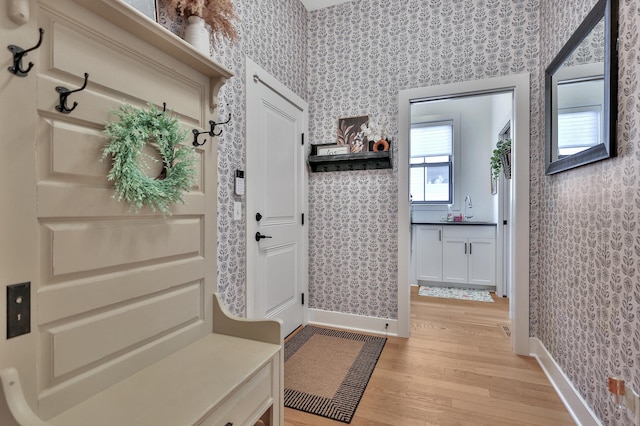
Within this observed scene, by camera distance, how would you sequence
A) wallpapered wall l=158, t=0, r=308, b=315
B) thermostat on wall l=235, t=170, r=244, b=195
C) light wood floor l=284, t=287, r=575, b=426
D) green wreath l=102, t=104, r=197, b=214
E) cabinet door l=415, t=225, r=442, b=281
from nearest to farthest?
green wreath l=102, t=104, r=197, b=214, light wood floor l=284, t=287, r=575, b=426, wallpapered wall l=158, t=0, r=308, b=315, thermostat on wall l=235, t=170, r=244, b=195, cabinet door l=415, t=225, r=442, b=281

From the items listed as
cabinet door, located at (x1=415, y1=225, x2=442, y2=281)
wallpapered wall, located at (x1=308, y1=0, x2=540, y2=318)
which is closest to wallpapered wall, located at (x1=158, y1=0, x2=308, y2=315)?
wallpapered wall, located at (x1=308, y1=0, x2=540, y2=318)

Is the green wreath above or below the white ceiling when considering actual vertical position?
below

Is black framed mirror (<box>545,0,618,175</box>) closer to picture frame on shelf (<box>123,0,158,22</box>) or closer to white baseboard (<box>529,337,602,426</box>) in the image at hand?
white baseboard (<box>529,337,602,426</box>)

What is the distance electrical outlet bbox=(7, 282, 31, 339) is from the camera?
76 centimetres

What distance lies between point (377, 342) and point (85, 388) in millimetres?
2185

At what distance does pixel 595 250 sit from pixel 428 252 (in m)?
Answer: 3.02

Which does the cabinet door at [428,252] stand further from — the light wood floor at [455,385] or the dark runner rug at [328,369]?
the dark runner rug at [328,369]

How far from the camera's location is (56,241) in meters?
0.86

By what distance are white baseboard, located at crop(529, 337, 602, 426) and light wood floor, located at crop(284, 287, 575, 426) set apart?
47 mm

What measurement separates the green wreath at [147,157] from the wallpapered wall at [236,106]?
0.73m

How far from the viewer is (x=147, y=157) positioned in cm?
114

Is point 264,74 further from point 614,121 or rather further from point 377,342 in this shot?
point 377,342

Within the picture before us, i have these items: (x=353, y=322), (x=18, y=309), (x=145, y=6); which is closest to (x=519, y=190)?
(x=353, y=322)

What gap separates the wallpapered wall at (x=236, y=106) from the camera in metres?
1.97
